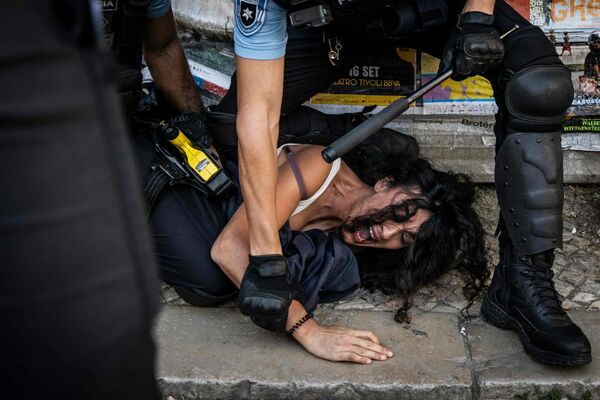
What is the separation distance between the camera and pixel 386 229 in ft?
9.25

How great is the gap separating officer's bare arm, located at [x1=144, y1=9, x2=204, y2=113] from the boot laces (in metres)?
1.42

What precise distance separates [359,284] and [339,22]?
2.91 ft

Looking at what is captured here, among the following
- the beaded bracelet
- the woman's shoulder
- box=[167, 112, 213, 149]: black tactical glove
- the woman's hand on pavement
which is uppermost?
box=[167, 112, 213, 149]: black tactical glove

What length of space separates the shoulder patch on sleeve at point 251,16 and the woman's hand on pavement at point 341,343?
894mm

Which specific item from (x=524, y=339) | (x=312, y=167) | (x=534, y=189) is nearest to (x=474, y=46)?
(x=534, y=189)

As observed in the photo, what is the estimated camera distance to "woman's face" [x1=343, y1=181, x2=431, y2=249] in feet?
9.26

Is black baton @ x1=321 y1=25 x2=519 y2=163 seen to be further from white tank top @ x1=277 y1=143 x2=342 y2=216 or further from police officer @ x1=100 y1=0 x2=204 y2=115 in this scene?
police officer @ x1=100 y1=0 x2=204 y2=115

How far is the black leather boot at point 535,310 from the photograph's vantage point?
238 centimetres

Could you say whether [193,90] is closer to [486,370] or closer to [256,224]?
[256,224]

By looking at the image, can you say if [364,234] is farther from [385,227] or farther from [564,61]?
[564,61]

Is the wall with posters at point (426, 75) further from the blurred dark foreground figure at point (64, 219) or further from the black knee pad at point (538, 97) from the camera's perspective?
the blurred dark foreground figure at point (64, 219)

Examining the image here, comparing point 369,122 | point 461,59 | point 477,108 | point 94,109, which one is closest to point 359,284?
point 369,122

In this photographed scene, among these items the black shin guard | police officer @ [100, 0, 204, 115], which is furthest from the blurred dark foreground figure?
police officer @ [100, 0, 204, 115]

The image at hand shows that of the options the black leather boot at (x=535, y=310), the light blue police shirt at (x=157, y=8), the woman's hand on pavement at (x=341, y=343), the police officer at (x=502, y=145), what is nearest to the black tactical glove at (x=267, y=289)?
the police officer at (x=502, y=145)
